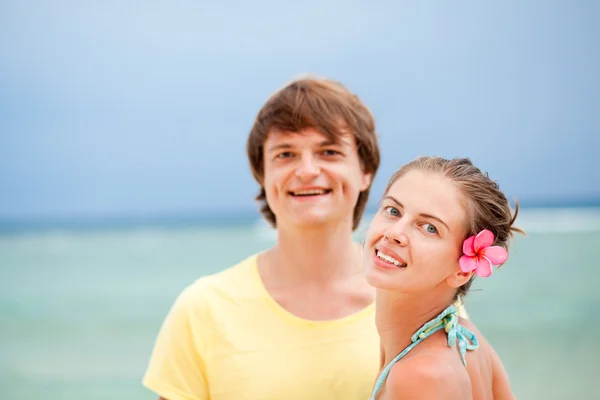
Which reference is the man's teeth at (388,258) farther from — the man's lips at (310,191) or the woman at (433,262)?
the man's lips at (310,191)

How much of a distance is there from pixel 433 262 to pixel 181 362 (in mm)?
1351

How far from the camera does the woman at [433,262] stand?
215 centimetres

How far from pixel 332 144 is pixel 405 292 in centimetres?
107

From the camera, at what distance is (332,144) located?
318cm

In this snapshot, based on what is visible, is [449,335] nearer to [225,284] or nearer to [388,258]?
[388,258]

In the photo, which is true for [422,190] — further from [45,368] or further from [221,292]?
[45,368]

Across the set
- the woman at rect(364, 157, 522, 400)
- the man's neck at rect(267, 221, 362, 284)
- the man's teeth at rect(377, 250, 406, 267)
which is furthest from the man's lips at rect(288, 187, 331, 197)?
the man's teeth at rect(377, 250, 406, 267)

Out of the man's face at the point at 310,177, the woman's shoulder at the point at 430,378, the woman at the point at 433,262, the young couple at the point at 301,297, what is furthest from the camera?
the man's face at the point at 310,177

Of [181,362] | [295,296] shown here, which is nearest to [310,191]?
[295,296]

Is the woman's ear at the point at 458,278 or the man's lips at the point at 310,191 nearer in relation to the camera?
the woman's ear at the point at 458,278

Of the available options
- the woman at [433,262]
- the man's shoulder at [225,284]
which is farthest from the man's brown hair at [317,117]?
the woman at [433,262]

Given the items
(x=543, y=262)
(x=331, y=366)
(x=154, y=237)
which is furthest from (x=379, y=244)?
(x=154, y=237)

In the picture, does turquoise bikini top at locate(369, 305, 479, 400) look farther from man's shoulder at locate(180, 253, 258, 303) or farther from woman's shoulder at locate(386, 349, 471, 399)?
man's shoulder at locate(180, 253, 258, 303)

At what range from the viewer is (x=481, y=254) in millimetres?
2172
